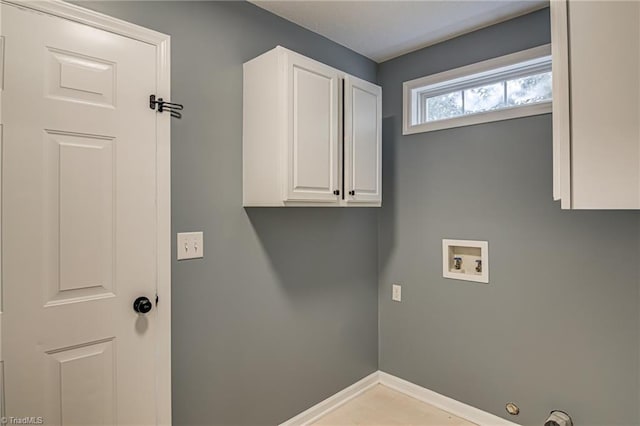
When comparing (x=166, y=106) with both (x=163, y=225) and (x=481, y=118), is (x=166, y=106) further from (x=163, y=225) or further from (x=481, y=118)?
(x=481, y=118)

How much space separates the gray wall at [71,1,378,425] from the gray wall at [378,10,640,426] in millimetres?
554

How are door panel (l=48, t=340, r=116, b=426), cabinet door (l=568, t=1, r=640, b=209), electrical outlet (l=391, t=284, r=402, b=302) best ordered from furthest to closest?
electrical outlet (l=391, t=284, r=402, b=302), door panel (l=48, t=340, r=116, b=426), cabinet door (l=568, t=1, r=640, b=209)

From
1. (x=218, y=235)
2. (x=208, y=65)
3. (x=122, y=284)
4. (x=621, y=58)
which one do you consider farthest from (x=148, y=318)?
(x=621, y=58)

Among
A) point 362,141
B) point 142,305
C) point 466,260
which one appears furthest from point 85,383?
point 466,260

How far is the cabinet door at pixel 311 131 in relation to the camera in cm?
182

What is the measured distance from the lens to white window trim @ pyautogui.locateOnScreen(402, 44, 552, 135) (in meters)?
2.10

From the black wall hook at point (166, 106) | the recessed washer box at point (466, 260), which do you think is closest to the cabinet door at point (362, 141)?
the recessed washer box at point (466, 260)

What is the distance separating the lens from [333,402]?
2486 mm

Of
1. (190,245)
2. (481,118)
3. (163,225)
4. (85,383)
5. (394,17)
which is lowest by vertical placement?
(85,383)

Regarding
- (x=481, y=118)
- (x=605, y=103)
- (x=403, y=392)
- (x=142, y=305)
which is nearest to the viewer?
(x=605, y=103)

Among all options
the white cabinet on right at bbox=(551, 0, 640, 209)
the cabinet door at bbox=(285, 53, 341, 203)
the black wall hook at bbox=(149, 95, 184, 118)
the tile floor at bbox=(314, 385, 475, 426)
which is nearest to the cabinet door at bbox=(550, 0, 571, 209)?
the white cabinet on right at bbox=(551, 0, 640, 209)

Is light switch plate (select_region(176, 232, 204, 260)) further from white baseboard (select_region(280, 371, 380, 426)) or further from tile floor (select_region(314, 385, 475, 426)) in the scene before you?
tile floor (select_region(314, 385, 475, 426))

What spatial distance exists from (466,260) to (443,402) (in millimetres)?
1002

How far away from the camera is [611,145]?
98 centimetres
